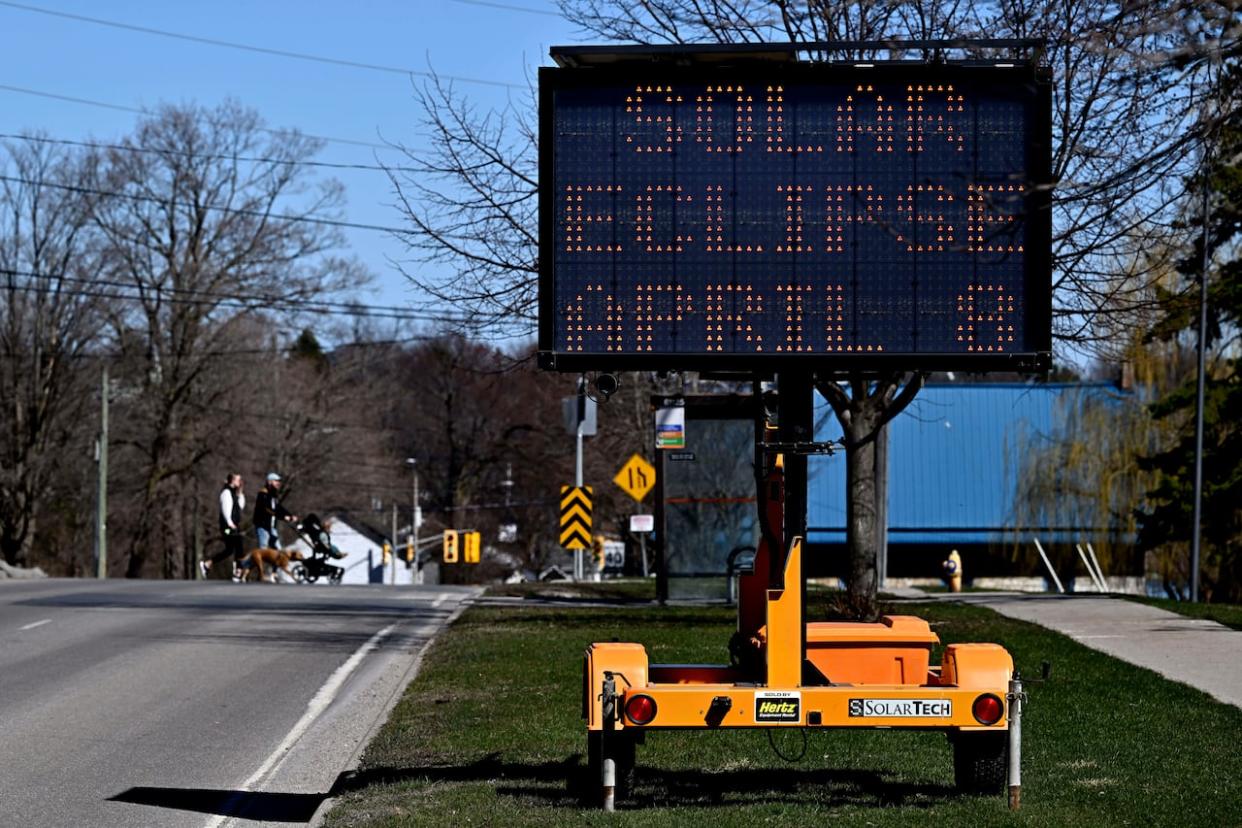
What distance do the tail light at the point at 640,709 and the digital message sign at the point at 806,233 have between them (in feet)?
5.52

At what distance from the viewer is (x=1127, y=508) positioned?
40.4m

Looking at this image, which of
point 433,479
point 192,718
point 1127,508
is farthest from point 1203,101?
point 433,479

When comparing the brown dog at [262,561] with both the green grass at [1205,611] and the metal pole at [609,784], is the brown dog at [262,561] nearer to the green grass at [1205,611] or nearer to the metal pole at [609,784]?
the green grass at [1205,611]

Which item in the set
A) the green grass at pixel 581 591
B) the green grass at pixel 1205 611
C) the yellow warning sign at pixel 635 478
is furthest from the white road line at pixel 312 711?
the green grass at pixel 1205 611

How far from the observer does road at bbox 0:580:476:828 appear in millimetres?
10508

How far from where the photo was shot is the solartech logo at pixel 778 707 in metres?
8.55

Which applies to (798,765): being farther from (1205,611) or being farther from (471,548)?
(471,548)

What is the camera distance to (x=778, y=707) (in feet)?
28.1

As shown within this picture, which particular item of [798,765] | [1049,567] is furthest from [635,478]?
[798,765]

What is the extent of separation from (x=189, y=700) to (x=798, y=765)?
21.4 feet

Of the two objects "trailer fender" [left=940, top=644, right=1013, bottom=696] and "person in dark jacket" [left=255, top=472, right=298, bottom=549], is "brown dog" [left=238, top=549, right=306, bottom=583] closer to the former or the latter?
"person in dark jacket" [left=255, top=472, right=298, bottom=549]

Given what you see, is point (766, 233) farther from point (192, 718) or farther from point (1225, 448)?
point (1225, 448)

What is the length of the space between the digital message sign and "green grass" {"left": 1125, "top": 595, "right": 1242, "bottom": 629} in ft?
39.2

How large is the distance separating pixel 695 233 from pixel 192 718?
7.33 m
